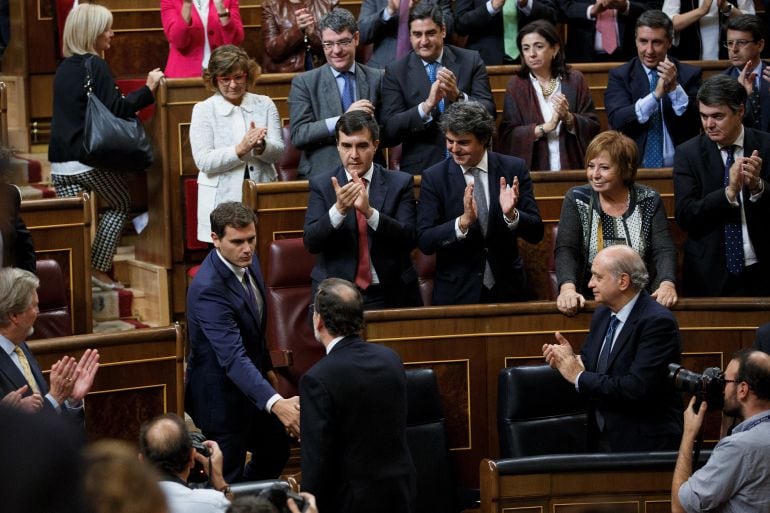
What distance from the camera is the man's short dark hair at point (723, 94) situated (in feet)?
14.1

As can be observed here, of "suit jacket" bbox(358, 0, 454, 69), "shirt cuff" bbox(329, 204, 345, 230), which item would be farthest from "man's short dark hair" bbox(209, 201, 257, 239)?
"suit jacket" bbox(358, 0, 454, 69)

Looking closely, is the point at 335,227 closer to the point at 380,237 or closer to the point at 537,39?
the point at 380,237

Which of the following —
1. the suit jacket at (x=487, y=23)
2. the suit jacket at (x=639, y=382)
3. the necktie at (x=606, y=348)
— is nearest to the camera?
the suit jacket at (x=639, y=382)

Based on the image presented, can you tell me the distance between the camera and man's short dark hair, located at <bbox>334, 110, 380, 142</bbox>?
408 cm

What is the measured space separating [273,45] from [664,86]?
5.72 ft

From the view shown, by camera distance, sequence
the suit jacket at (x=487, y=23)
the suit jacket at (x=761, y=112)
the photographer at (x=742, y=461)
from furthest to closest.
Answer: the suit jacket at (x=487, y=23)
the suit jacket at (x=761, y=112)
the photographer at (x=742, y=461)

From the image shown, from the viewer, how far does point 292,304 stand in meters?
4.30

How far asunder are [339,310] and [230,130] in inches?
73.0

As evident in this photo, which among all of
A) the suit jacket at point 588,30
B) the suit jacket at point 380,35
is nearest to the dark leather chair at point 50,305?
the suit jacket at point 380,35

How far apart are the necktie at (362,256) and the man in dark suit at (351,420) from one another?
903 millimetres

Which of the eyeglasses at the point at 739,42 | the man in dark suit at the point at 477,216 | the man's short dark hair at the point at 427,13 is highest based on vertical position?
the man's short dark hair at the point at 427,13

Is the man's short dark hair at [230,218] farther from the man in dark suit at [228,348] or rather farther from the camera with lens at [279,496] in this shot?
the camera with lens at [279,496]

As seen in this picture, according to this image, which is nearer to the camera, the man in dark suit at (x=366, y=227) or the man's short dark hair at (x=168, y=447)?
the man's short dark hair at (x=168, y=447)

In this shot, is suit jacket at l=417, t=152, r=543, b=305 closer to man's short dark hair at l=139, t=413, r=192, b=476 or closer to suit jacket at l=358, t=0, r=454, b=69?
suit jacket at l=358, t=0, r=454, b=69
